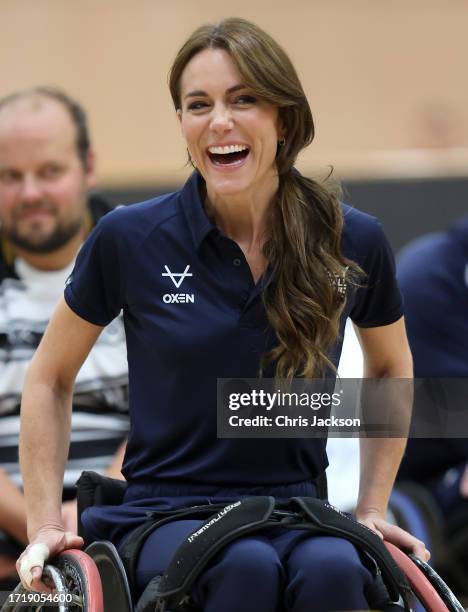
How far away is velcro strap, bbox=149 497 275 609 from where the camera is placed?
5.15 feet

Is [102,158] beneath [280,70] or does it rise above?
beneath

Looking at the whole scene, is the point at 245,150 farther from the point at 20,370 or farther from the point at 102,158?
the point at 102,158

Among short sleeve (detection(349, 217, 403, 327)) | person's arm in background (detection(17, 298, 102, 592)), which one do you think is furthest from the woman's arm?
short sleeve (detection(349, 217, 403, 327))

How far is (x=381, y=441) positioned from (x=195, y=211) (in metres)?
0.53

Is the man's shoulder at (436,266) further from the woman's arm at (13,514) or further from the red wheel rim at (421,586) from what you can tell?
the red wheel rim at (421,586)

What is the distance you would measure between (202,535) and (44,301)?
1.32 metres

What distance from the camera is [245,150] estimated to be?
187cm

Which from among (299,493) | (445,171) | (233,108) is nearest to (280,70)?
(233,108)

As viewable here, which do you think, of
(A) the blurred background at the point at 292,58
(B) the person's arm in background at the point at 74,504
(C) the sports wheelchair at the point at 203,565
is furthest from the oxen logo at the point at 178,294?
(A) the blurred background at the point at 292,58

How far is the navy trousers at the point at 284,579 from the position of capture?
157 cm

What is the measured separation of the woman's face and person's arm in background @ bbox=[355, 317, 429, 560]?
364mm

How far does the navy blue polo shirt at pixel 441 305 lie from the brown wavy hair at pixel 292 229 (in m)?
1.62

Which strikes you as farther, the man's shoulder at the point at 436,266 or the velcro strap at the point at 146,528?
the man's shoulder at the point at 436,266

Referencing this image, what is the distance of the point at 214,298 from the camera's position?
72.6 inches
